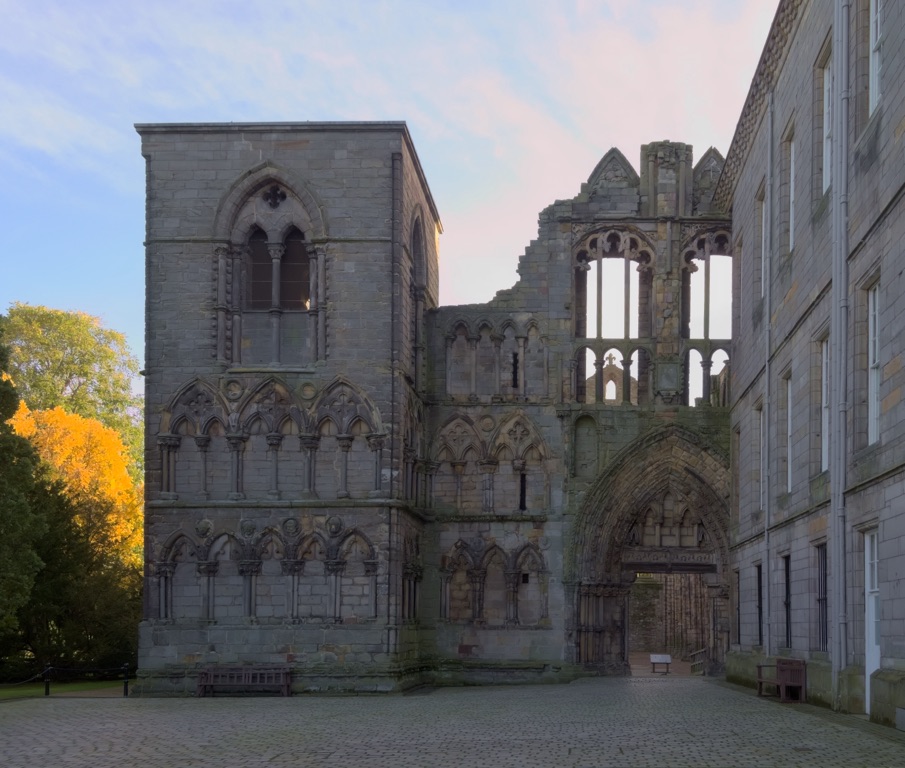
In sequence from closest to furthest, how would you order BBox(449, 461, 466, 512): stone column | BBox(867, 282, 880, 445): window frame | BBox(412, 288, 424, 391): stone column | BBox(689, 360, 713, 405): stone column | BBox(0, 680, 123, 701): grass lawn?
BBox(867, 282, 880, 445): window frame → BBox(0, 680, 123, 701): grass lawn → BBox(412, 288, 424, 391): stone column → BBox(449, 461, 466, 512): stone column → BBox(689, 360, 713, 405): stone column

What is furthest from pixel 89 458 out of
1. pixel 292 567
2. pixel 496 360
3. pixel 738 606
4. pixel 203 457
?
pixel 738 606

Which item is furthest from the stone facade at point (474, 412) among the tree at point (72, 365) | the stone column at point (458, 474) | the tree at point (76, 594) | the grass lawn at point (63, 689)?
the tree at point (72, 365)

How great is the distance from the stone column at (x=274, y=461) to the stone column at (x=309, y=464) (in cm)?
48

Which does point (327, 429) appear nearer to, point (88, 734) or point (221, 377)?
point (221, 377)

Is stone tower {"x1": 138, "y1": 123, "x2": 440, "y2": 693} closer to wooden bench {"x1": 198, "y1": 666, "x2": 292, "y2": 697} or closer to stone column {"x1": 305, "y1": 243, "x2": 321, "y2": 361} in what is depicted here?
stone column {"x1": 305, "y1": 243, "x2": 321, "y2": 361}

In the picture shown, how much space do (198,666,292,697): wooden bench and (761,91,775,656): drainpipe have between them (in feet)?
28.7

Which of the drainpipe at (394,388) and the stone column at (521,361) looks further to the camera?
the stone column at (521,361)

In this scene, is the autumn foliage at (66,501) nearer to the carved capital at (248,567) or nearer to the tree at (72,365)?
the tree at (72,365)

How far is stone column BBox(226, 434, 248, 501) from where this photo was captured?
2741cm

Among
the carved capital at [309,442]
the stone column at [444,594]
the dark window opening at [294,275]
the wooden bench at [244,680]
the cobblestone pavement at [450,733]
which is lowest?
the wooden bench at [244,680]

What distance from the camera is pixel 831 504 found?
1784 centimetres

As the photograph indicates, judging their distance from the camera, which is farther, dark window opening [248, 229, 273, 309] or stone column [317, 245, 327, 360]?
dark window opening [248, 229, 273, 309]

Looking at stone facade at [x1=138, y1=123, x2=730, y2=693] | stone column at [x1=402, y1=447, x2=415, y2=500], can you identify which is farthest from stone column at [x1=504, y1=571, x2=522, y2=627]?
stone column at [x1=402, y1=447, x2=415, y2=500]

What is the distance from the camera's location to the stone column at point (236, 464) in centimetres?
2741
